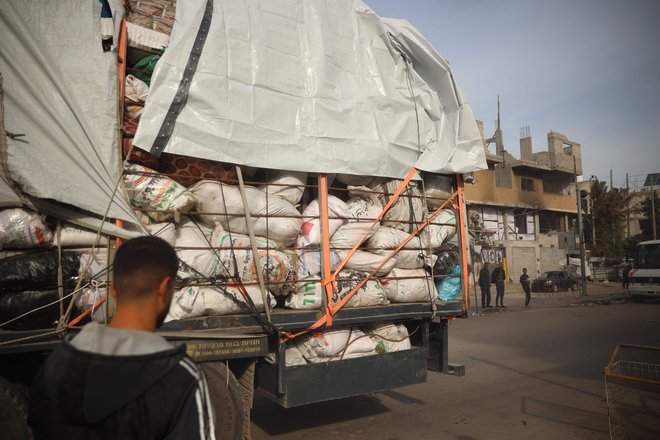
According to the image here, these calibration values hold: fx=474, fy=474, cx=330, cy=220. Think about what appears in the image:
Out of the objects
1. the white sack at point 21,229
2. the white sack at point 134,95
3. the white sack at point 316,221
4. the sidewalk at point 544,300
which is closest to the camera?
the white sack at point 21,229

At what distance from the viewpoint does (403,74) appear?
16.8 ft

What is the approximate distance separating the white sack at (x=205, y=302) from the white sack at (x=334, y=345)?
24.1 inches

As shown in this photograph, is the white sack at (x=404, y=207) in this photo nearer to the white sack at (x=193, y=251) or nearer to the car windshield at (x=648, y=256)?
the white sack at (x=193, y=251)

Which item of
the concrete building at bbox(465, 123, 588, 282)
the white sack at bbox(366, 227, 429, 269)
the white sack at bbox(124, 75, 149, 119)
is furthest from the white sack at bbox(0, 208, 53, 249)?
the concrete building at bbox(465, 123, 588, 282)

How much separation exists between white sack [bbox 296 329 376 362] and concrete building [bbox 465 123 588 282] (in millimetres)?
20499

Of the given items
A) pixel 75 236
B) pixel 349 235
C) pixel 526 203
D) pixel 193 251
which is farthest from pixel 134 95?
pixel 526 203

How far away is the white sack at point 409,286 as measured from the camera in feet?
A: 14.9

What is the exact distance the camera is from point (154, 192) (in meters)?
3.54

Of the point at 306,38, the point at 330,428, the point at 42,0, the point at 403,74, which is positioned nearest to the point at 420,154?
the point at 403,74

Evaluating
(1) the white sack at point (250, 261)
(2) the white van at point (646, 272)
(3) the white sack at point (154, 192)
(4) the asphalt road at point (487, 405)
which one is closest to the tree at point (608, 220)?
(2) the white van at point (646, 272)

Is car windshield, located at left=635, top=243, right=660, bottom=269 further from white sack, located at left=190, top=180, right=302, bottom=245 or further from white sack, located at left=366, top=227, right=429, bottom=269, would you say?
white sack, located at left=190, top=180, right=302, bottom=245

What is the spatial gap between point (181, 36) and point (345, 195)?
7.00 ft

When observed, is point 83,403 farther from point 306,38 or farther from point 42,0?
point 306,38

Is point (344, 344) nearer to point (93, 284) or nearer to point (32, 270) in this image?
point (93, 284)
